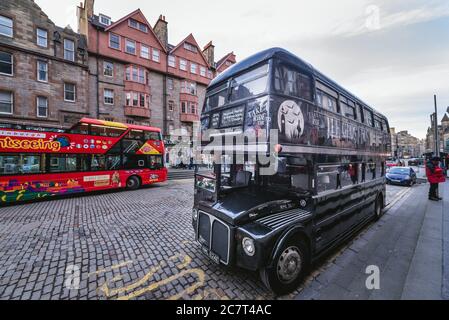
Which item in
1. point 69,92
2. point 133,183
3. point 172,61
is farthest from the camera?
point 172,61

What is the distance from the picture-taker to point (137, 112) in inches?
816

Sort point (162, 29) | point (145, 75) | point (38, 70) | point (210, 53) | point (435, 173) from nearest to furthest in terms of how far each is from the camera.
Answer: point (435, 173), point (38, 70), point (145, 75), point (162, 29), point (210, 53)

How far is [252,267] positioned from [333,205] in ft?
8.40

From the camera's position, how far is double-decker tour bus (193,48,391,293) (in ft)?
9.98

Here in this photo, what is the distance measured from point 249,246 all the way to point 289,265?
2.83 ft

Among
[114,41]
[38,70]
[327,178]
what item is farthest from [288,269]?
[114,41]

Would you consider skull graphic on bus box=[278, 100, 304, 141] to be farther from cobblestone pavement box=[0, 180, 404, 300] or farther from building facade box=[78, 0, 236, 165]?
building facade box=[78, 0, 236, 165]

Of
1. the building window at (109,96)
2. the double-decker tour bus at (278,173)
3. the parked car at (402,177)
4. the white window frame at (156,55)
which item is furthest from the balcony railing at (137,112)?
the parked car at (402,177)

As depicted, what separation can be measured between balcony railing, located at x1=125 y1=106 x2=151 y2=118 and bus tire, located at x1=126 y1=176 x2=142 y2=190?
11.1 m

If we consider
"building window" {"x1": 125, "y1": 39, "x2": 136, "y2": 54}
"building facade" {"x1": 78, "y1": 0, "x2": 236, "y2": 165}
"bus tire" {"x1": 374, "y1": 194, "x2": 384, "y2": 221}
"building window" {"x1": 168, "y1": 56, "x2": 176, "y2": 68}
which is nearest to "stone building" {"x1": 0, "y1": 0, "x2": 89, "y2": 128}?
"building facade" {"x1": 78, "y1": 0, "x2": 236, "y2": 165}

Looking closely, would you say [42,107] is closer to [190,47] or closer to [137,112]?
[137,112]

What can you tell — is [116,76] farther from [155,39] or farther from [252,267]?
[252,267]

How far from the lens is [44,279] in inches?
131
